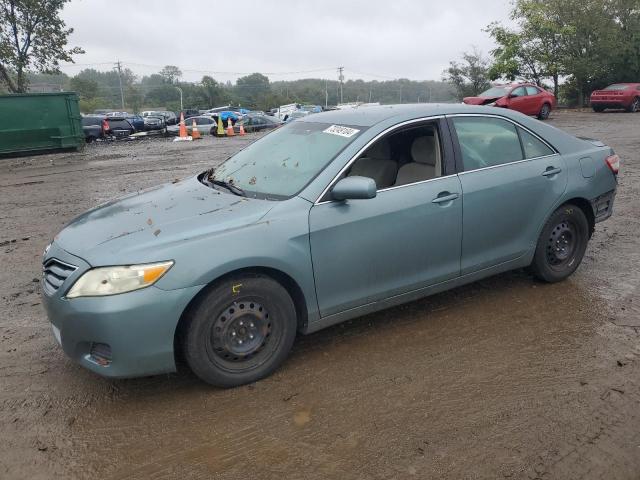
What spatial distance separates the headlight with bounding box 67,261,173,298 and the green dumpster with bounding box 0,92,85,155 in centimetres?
1450

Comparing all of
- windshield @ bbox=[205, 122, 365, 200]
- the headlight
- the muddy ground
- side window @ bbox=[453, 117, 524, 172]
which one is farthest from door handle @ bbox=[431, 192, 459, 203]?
the headlight

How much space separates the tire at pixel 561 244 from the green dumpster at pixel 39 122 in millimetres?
15101

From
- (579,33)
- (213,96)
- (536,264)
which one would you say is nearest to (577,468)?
(536,264)

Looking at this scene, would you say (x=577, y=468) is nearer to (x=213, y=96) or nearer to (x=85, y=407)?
(x=85, y=407)

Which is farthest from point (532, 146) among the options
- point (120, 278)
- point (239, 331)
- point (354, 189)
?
point (120, 278)

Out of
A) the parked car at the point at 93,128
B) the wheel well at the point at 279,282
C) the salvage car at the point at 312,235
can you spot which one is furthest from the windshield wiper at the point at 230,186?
the parked car at the point at 93,128

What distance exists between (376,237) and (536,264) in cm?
178

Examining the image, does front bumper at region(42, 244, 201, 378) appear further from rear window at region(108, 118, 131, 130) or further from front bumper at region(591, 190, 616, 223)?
rear window at region(108, 118, 131, 130)

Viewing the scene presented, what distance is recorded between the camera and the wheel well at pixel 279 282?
3049 millimetres

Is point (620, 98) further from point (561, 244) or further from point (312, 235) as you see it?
point (312, 235)

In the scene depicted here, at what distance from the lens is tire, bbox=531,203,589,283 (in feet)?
14.9

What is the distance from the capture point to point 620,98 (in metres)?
24.2

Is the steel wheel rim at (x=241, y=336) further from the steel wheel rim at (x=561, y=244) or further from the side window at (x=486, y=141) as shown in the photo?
the steel wheel rim at (x=561, y=244)

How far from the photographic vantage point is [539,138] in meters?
4.53
